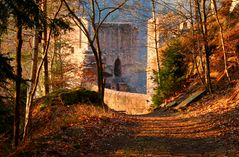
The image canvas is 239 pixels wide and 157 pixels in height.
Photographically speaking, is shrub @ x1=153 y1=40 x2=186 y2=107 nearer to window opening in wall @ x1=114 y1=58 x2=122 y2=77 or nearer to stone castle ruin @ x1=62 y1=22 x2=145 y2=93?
stone castle ruin @ x1=62 y1=22 x2=145 y2=93

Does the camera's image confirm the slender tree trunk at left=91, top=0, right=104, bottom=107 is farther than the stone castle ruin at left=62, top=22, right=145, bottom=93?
No

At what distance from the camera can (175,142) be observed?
9375mm

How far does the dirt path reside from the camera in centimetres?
823

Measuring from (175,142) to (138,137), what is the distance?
1263mm

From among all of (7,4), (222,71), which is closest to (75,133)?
(7,4)

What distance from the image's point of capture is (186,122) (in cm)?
1274

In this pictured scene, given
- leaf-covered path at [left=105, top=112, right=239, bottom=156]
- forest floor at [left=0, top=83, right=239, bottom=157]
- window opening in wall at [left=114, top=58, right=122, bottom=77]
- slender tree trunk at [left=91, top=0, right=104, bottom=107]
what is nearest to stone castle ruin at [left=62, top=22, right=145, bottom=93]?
window opening in wall at [left=114, top=58, right=122, bottom=77]

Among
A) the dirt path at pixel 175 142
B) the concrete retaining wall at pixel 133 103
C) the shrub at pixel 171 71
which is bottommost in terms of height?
the concrete retaining wall at pixel 133 103

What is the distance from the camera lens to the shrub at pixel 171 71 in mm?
21222

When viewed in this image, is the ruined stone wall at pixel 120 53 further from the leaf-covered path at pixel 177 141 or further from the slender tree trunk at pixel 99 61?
the leaf-covered path at pixel 177 141

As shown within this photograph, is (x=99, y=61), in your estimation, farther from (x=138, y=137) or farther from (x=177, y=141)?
(x=177, y=141)

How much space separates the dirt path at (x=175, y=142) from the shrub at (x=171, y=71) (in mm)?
9262

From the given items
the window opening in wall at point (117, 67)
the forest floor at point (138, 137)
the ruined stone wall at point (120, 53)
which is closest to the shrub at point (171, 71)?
the forest floor at point (138, 137)

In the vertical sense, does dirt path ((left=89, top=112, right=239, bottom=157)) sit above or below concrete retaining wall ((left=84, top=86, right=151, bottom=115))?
above
